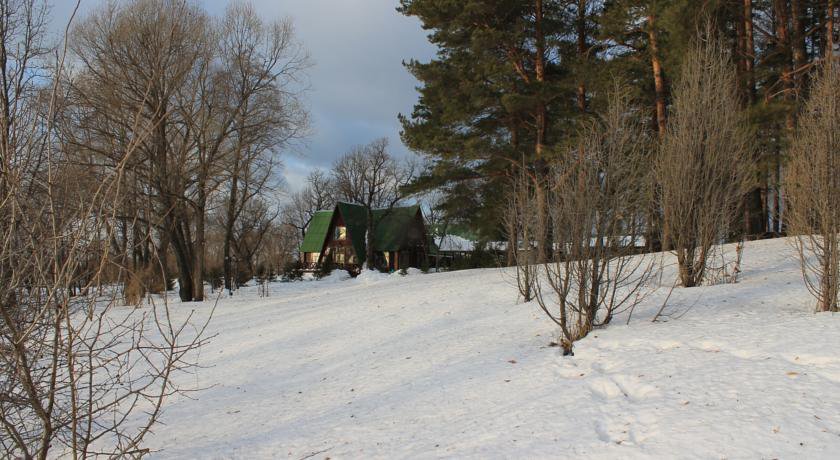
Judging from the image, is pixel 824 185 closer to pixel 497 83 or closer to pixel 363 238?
pixel 497 83

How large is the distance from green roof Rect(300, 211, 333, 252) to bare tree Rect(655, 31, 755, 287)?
30.8 metres

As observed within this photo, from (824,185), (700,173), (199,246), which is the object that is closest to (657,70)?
(700,173)

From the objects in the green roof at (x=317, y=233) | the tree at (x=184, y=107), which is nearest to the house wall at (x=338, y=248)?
the green roof at (x=317, y=233)

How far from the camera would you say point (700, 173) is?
9.57 meters

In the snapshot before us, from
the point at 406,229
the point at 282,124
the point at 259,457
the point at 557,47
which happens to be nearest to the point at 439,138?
the point at 557,47

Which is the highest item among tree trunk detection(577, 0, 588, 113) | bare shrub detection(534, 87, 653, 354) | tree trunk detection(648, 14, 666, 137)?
tree trunk detection(577, 0, 588, 113)

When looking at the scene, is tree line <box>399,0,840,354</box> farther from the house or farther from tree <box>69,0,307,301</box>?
the house

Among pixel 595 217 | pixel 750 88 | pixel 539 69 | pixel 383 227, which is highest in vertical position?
pixel 539 69

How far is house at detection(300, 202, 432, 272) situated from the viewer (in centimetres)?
3712

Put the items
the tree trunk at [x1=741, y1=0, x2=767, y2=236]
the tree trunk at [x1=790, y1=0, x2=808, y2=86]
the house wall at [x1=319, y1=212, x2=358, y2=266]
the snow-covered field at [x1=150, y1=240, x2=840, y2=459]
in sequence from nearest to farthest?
the snow-covered field at [x1=150, y1=240, x2=840, y2=459], the tree trunk at [x1=741, y1=0, x2=767, y2=236], the tree trunk at [x1=790, y1=0, x2=808, y2=86], the house wall at [x1=319, y1=212, x2=358, y2=266]

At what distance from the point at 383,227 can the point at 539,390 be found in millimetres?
33242

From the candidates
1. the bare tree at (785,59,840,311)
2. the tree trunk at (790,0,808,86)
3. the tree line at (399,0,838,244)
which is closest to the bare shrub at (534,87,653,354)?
the bare tree at (785,59,840,311)

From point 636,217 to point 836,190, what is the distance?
8.29 feet

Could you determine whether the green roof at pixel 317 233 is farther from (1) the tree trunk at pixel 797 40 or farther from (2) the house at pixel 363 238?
(1) the tree trunk at pixel 797 40
